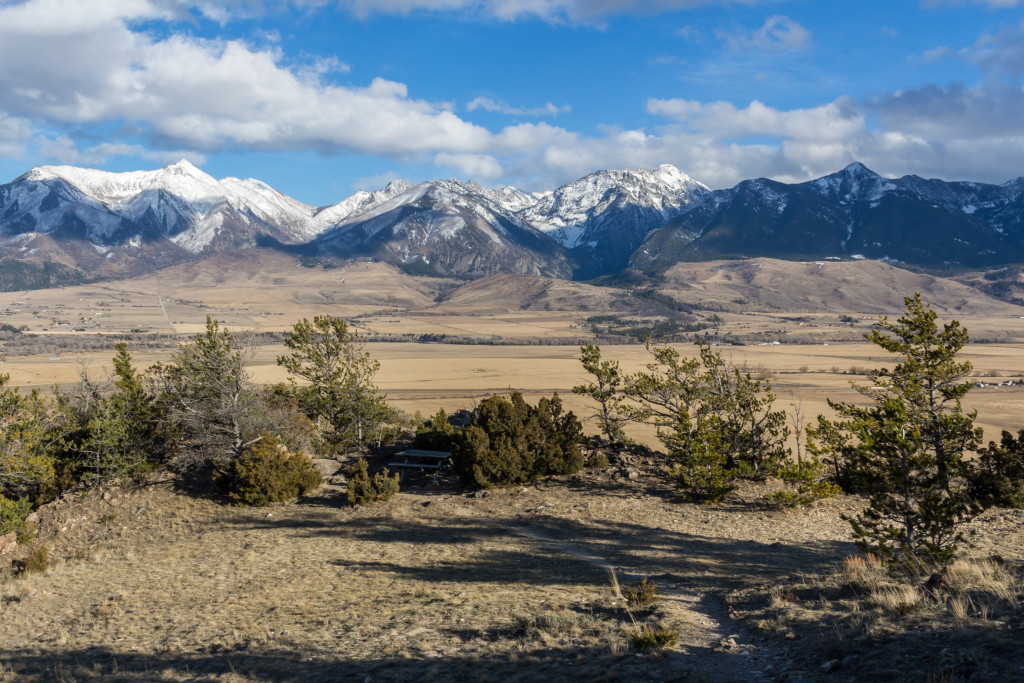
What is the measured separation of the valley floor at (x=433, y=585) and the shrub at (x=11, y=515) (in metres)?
1.24

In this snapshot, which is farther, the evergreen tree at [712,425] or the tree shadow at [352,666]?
the evergreen tree at [712,425]

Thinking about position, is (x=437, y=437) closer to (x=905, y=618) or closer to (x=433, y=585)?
(x=433, y=585)

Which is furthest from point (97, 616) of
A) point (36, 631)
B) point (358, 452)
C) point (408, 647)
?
point (358, 452)

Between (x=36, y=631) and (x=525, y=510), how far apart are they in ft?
44.4

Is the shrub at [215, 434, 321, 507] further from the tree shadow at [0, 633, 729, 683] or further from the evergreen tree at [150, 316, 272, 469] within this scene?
the tree shadow at [0, 633, 729, 683]

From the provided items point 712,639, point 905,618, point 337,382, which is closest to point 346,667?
point 712,639

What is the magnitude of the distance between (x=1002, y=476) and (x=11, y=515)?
3196 cm

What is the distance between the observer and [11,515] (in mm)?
21250

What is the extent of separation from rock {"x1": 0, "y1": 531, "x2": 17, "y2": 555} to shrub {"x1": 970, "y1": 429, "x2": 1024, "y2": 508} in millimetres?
30744

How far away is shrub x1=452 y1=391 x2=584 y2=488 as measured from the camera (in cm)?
2361

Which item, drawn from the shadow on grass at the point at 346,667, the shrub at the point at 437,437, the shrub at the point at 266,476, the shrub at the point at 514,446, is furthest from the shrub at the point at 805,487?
the shrub at the point at 266,476

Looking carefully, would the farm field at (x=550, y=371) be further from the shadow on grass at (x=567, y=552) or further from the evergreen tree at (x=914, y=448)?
the evergreen tree at (x=914, y=448)

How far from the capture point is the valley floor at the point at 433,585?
9.91 metres

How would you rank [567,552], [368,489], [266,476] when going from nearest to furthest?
1. [567,552]
2. [368,489]
3. [266,476]
